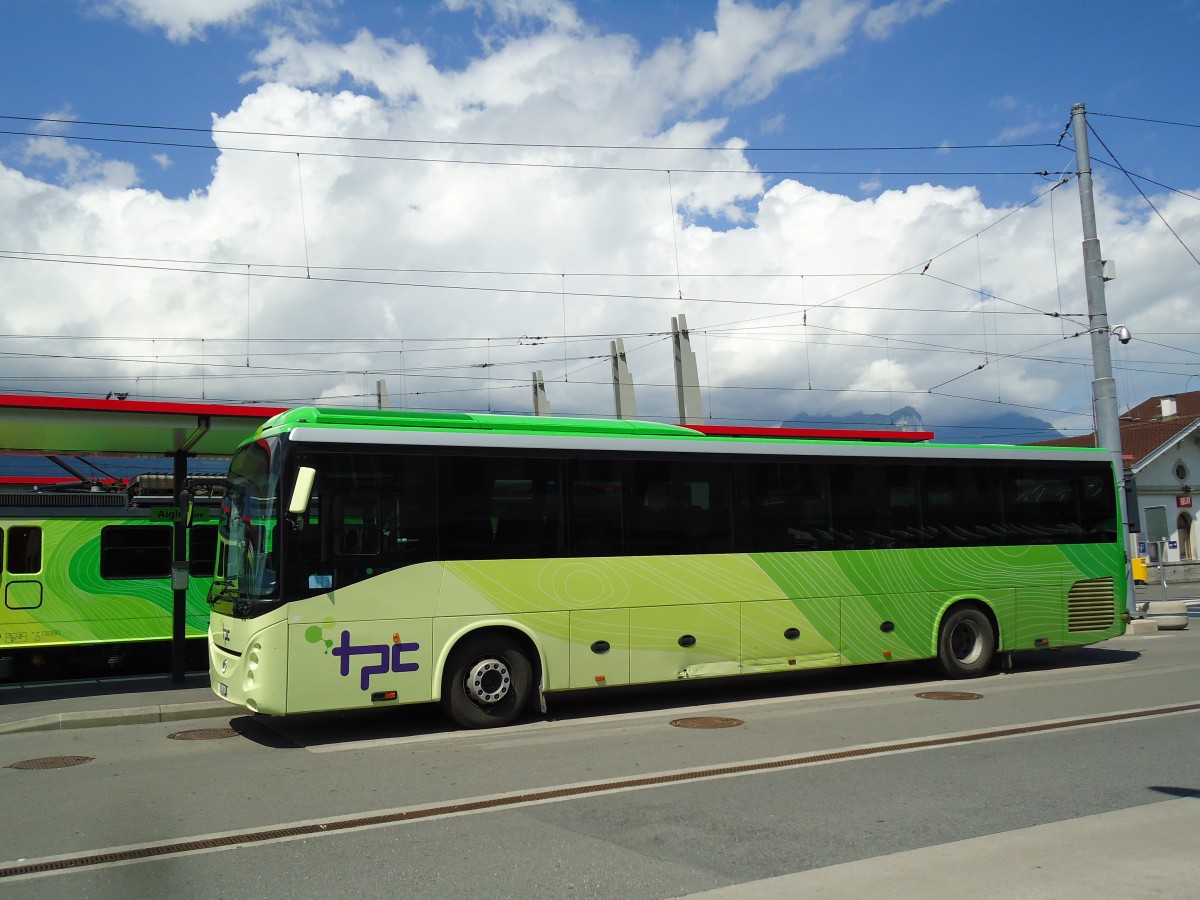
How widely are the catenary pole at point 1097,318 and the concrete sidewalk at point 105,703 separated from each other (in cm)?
1679

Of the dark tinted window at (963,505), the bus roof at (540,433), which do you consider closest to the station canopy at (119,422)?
the bus roof at (540,433)

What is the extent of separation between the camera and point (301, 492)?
9.86 metres

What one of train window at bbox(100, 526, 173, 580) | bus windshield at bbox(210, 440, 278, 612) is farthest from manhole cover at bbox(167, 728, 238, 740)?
train window at bbox(100, 526, 173, 580)

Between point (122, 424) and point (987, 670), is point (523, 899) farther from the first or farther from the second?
point (987, 670)

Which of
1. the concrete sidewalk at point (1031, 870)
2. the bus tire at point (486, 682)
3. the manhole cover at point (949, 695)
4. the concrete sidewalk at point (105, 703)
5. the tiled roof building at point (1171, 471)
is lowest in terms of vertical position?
the concrete sidewalk at point (1031, 870)

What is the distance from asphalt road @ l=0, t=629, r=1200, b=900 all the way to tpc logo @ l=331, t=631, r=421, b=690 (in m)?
0.72

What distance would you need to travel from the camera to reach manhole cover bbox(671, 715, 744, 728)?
35.9 feet

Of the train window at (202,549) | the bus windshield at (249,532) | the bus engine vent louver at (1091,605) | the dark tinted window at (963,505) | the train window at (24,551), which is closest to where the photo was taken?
the bus windshield at (249,532)

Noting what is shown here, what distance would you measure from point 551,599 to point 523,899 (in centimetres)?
610

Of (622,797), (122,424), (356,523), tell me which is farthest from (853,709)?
(122,424)

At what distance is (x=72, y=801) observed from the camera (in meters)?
7.76

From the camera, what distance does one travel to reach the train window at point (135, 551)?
17.2 metres

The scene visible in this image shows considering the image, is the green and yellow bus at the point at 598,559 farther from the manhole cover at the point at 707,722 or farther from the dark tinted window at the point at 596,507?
the manhole cover at the point at 707,722

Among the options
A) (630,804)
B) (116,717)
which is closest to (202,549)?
(116,717)
